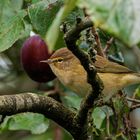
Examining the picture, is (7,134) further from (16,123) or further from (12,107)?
(12,107)

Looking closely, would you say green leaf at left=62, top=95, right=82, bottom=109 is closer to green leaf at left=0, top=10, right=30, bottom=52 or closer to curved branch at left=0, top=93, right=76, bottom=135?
green leaf at left=0, top=10, right=30, bottom=52

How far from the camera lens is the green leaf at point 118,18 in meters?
0.71

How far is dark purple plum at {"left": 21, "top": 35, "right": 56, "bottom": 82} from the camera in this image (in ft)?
8.43

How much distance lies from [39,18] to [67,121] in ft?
1.71

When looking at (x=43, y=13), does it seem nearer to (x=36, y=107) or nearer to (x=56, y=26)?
(x=36, y=107)

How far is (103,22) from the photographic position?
2.33 ft

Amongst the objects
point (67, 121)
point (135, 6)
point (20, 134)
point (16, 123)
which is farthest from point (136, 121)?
point (135, 6)

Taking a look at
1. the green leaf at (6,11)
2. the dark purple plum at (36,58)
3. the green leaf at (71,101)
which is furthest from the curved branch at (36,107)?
the green leaf at (71,101)

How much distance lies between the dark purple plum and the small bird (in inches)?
1.9

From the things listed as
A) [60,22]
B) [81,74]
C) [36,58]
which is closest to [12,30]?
[36,58]

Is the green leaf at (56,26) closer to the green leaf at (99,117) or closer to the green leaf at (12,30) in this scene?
the green leaf at (12,30)

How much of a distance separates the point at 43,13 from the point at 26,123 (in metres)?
0.72

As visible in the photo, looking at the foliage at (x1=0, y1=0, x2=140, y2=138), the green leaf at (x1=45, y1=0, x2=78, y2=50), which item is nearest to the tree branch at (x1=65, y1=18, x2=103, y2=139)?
the foliage at (x1=0, y1=0, x2=140, y2=138)

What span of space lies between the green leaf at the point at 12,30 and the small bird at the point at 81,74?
16.5 inches
